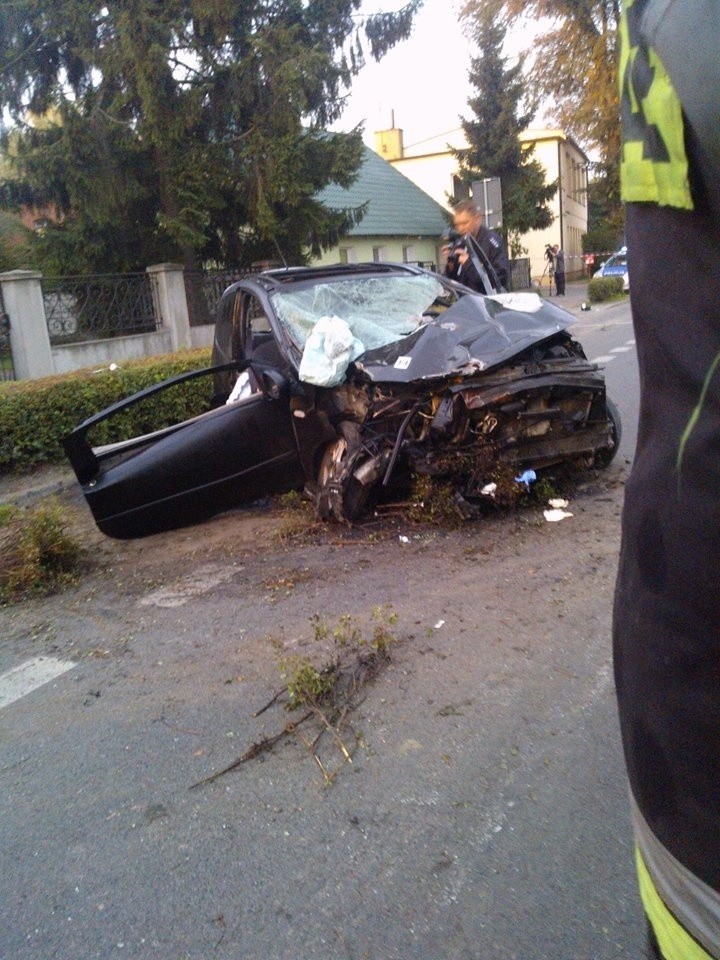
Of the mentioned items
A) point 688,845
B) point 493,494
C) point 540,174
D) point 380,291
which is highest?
point 540,174

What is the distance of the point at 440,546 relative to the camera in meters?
5.62

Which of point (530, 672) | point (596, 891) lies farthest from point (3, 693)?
point (596, 891)

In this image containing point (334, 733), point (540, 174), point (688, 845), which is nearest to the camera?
point (688, 845)

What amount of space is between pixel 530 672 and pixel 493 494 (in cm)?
199

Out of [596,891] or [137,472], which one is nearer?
[596,891]

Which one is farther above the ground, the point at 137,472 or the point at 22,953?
the point at 137,472

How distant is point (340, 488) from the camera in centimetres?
585

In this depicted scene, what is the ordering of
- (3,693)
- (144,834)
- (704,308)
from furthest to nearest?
(3,693) < (144,834) < (704,308)

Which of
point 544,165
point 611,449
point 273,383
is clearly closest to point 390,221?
point 544,165

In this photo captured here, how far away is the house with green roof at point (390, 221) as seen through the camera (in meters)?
30.7

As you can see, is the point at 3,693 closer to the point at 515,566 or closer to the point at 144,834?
the point at 144,834

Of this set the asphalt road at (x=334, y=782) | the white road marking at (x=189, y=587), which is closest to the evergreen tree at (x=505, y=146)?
the white road marking at (x=189, y=587)

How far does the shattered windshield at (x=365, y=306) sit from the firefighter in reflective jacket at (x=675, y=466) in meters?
4.82

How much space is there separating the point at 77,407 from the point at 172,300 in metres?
5.99
